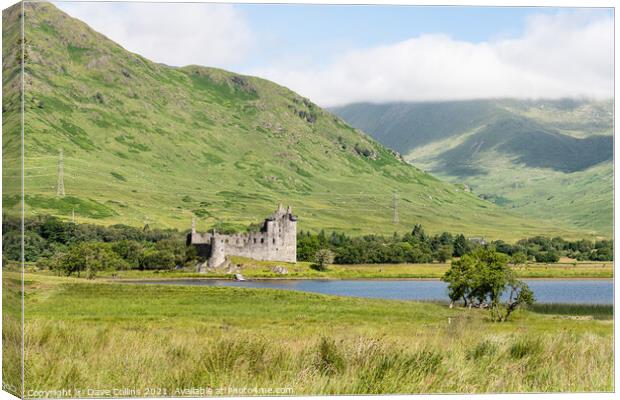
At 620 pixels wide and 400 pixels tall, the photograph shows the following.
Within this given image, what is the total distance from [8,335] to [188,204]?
147659 mm

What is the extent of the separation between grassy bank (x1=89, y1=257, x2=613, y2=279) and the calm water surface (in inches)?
90.9

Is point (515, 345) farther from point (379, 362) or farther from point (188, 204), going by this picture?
point (188, 204)

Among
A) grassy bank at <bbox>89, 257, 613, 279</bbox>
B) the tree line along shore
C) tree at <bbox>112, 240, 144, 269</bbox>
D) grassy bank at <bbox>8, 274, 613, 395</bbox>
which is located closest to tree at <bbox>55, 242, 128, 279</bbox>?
the tree line along shore

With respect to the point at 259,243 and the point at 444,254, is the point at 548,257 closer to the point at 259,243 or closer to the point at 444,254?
the point at 444,254

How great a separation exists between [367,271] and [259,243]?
51.2 feet

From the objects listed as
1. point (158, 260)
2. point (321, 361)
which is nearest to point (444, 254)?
point (158, 260)

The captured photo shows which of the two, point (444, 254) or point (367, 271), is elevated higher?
point (444, 254)

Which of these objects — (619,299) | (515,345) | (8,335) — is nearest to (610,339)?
(619,299)

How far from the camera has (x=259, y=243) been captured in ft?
294

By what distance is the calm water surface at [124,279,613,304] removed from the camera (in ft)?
152

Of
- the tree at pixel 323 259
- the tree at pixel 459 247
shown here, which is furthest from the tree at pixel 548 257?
the tree at pixel 323 259

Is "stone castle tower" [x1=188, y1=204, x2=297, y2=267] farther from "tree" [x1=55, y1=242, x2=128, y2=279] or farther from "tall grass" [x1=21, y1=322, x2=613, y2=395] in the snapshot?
"tall grass" [x1=21, y1=322, x2=613, y2=395]

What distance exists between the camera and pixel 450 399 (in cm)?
1688

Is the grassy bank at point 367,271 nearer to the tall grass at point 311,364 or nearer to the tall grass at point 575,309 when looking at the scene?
the tall grass at point 575,309
